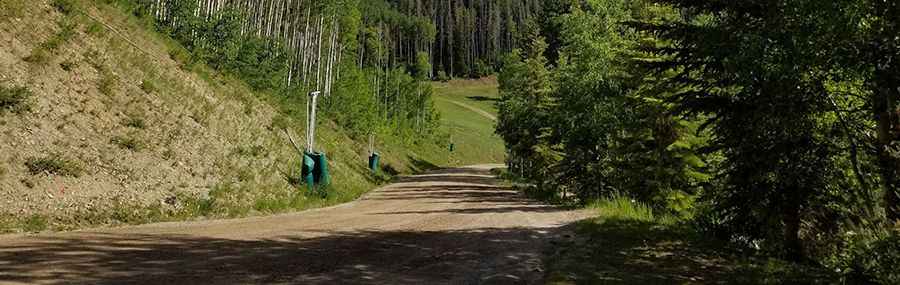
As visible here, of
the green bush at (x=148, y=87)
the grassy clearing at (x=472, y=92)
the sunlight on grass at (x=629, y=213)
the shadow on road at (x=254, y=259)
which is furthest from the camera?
the grassy clearing at (x=472, y=92)

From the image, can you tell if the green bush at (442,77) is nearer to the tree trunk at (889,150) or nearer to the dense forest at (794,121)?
the dense forest at (794,121)

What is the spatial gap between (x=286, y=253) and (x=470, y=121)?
10194 cm

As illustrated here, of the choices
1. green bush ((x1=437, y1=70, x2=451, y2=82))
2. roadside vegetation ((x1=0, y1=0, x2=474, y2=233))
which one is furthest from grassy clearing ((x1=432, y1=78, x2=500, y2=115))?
roadside vegetation ((x1=0, y1=0, x2=474, y2=233))

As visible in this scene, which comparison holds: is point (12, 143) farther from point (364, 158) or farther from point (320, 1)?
point (320, 1)

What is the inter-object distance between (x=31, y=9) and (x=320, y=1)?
40233 mm

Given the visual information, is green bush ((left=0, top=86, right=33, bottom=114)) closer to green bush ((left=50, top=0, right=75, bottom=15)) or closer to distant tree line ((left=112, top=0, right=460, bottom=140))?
green bush ((left=50, top=0, right=75, bottom=15))

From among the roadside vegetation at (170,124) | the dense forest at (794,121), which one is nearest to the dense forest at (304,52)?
the roadside vegetation at (170,124)

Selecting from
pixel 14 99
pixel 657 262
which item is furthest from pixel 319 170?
pixel 657 262

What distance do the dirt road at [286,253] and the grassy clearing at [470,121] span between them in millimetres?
48058

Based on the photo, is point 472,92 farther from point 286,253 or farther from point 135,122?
point 286,253

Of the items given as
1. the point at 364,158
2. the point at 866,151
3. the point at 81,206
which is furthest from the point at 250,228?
the point at 364,158

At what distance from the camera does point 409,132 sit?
245 ft

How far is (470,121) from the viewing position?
110 meters

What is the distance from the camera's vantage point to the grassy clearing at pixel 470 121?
91.2 meters
